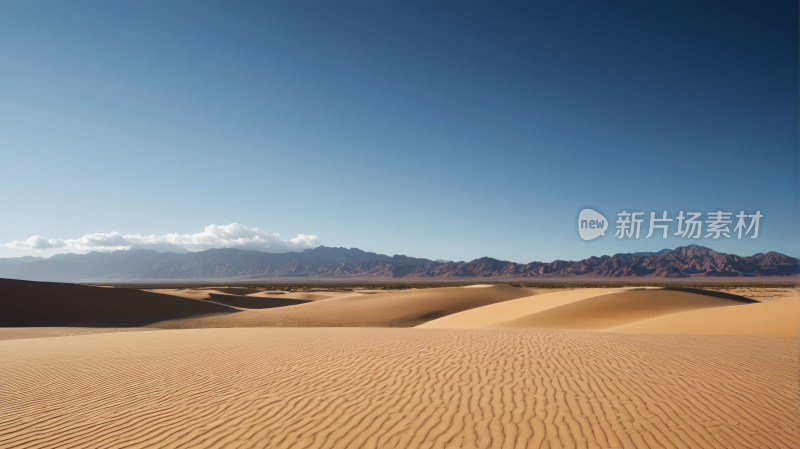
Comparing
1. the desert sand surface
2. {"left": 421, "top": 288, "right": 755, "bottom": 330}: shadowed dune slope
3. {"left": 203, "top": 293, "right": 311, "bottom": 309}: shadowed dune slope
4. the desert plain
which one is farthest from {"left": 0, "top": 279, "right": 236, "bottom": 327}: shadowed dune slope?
the desert sand surface

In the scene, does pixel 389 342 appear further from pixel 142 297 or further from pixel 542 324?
pixel 142 297

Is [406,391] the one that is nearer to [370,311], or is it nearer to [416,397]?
[416,397]

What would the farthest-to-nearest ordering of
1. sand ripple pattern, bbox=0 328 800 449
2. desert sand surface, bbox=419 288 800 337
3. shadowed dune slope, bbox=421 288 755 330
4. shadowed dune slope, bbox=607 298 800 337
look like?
shadowed dune slope, bbox=421 288 755 330
desert sand surface, bbox=419 288 800 337
shadowed dune slope, bbox=607 298 800 337
sand ripple pattern, bbox=0 328 800 449

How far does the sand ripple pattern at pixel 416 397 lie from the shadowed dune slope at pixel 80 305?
21.5 meters

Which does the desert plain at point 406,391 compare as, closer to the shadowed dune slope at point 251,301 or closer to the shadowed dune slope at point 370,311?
the shadowed dune slope at point 370,311

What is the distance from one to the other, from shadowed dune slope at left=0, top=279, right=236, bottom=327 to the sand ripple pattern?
21.5 meters

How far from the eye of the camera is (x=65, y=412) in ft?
21.3

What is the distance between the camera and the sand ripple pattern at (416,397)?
5039mm

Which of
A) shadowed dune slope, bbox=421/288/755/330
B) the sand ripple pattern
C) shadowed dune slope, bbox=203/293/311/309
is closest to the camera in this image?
the sand ripple pattern

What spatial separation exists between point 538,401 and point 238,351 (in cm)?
877

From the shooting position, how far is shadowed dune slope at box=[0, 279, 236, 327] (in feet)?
87.7

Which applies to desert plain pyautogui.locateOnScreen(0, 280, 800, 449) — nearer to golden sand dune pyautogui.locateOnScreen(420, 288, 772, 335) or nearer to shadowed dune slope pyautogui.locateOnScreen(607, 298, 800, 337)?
shadowed dune slope pyautogui.locateOnScreen(607, 298, 800, 337)

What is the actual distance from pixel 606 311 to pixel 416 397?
20876 millimetres

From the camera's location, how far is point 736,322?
51.6 ft
